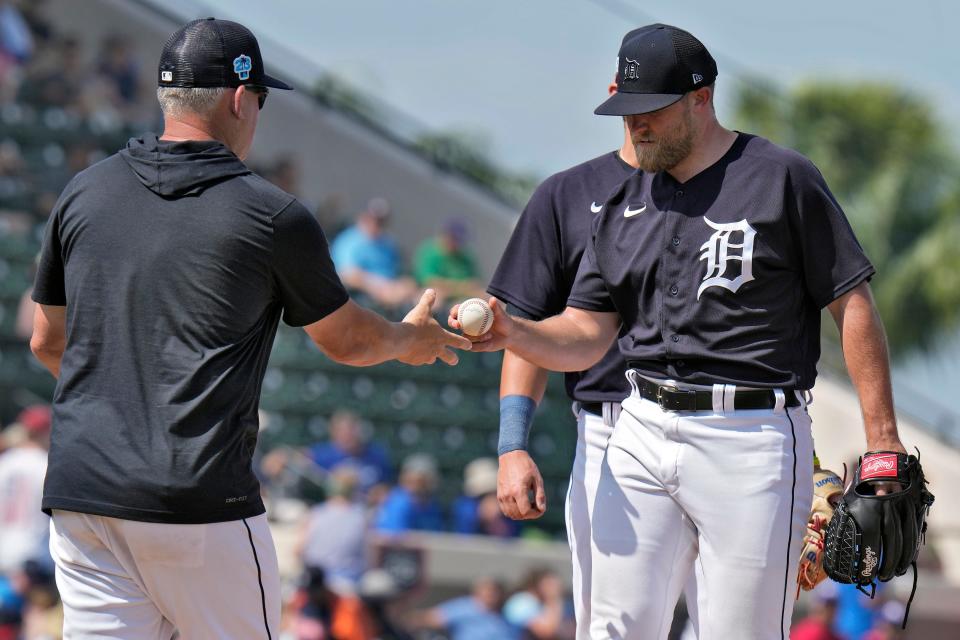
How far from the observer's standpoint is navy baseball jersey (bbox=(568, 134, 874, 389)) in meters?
4.07

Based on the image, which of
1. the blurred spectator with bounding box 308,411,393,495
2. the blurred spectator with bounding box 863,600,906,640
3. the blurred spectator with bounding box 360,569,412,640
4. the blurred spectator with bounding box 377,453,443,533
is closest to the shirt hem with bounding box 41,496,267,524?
the blurred spectator with bounding box 360,569,412,640

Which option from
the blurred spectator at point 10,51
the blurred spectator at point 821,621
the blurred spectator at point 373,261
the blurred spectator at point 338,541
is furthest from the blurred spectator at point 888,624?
the blurred spectator at point 10,51

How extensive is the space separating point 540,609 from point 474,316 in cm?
662

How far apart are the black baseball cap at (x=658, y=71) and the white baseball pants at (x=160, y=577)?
160 cm

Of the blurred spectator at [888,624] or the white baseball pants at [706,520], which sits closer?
the white baseball pants at [706,520]

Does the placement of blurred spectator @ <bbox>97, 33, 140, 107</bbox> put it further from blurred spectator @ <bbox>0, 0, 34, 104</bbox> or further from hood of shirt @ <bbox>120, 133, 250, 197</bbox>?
hood of shirt @ <bbox>120, 133, 250, 197</bbox>

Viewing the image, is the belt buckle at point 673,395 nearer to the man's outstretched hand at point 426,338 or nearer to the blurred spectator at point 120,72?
the man's outstretched hand at point 426,338

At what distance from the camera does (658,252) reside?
167 inches

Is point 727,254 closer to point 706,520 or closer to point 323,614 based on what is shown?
point 706,520

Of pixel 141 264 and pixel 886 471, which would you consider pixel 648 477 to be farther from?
pixel 141 264

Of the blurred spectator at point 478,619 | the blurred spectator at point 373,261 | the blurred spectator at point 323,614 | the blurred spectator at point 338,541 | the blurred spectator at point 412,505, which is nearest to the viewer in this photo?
the blurred spectator at point 323,614

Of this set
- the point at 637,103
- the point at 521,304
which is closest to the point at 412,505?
the point at 521,304

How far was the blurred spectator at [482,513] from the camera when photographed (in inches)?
495

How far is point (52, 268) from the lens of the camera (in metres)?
4.04
